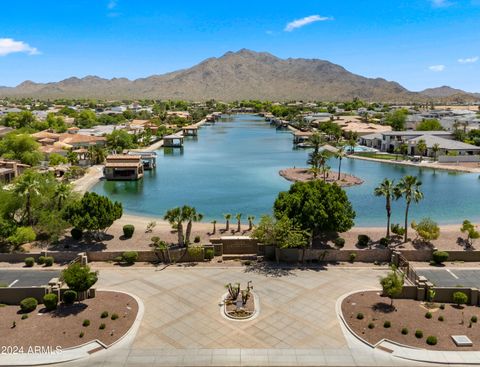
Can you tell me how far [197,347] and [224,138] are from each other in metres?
138

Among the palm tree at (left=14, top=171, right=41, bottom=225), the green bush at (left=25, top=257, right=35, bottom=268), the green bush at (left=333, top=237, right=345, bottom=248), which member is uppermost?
the palm tree at (left=14, top=171, right=41, bottom=225)

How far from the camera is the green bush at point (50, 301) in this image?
32.3m

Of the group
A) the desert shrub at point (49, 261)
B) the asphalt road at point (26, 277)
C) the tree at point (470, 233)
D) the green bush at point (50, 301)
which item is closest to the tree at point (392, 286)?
the tree at point (470, 233)

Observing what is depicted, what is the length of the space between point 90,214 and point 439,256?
3596cm

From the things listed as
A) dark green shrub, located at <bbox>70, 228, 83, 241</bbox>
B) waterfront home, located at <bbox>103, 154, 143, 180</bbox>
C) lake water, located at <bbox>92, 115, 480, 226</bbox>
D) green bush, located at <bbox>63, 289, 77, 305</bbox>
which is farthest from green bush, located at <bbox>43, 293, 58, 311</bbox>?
waterfront home, located at <bbox>103, 154, 143, 180</bbox>

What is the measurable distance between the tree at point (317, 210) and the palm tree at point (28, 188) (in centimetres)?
2674

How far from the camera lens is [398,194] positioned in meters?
46.2

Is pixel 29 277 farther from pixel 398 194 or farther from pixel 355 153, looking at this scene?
pixel 355 153

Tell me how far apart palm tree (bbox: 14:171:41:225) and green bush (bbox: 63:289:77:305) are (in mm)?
18954

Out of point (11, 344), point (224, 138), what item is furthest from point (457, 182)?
point (224, 138)

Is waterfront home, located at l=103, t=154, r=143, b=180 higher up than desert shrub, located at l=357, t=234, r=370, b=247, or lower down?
higher up

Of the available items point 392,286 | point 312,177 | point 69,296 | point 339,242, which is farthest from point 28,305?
point 312,177

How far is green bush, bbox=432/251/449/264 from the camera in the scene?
42562 mm

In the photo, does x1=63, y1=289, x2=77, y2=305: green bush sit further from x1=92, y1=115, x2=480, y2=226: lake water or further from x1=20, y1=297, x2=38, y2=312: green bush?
x1=92, y1=115, x2=480, y2=226: lake water
